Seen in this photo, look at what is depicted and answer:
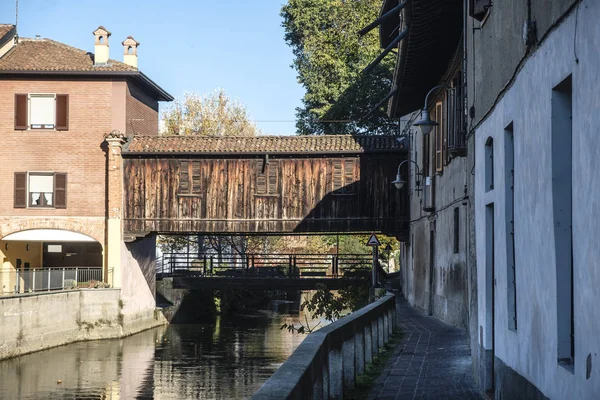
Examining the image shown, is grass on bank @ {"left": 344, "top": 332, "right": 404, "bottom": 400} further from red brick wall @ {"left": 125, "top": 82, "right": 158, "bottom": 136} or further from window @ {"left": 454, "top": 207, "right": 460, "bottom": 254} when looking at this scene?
red brick wall @ {"left": 125, "top": 82, "right": 158, "bottom": 136}

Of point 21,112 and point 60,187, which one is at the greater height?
point 21,112

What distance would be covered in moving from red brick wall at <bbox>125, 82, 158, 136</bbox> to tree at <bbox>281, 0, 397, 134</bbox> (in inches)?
443

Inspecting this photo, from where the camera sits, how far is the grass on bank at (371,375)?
11.0 m

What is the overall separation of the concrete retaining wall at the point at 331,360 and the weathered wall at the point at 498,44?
116 inches

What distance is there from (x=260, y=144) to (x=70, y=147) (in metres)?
7.60

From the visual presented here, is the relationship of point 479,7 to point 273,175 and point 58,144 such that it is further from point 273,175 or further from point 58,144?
point 58,144

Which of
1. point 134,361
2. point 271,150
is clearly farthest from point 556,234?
point 271,150

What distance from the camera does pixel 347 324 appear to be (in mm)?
11234

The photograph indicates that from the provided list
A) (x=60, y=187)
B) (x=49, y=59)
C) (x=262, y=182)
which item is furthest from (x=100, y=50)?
(x=262, y=182)

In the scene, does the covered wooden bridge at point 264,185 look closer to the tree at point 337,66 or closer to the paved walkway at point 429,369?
the tree at point 337,66

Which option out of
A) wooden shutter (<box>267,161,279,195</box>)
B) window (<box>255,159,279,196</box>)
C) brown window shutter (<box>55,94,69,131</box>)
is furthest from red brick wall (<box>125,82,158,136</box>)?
wooden shutter (<box>267,161,279,195</box>)

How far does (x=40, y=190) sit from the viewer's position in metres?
37.0

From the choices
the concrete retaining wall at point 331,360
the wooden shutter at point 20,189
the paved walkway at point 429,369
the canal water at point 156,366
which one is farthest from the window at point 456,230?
the wooden shutter at point 20,189

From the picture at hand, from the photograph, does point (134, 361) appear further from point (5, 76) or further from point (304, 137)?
point (5, 76)
